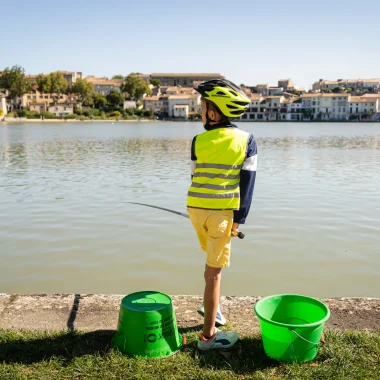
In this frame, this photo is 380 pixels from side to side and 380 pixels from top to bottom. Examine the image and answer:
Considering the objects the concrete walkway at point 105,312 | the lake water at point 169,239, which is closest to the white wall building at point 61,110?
the lake water at point 169,239

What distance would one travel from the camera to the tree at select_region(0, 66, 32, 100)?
130000 millimetres

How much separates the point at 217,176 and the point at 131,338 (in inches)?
47.4

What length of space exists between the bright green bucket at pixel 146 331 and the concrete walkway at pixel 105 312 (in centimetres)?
49

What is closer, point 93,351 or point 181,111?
point 93,351

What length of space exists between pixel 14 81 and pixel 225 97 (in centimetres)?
13670

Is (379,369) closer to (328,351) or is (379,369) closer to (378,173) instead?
(328,351)

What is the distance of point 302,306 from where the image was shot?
3.63 m

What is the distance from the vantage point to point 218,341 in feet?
11.2

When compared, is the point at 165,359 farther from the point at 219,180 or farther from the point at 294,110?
the point at 294,110

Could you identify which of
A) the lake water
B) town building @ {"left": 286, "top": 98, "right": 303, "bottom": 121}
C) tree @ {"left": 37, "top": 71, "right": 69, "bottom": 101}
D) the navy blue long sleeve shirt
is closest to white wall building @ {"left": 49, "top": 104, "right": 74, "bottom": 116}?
tree @ {"left": 37, "top": 71, "right": 69, "bottom": 101}

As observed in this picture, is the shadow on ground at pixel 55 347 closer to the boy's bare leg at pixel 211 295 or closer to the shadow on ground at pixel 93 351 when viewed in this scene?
the shadow on ground at pixel 93 351

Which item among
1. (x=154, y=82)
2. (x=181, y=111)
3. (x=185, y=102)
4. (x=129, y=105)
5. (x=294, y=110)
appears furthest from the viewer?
(x=154, y=82)

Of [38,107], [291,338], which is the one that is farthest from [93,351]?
[38,107]

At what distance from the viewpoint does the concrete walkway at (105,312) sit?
3865mm
